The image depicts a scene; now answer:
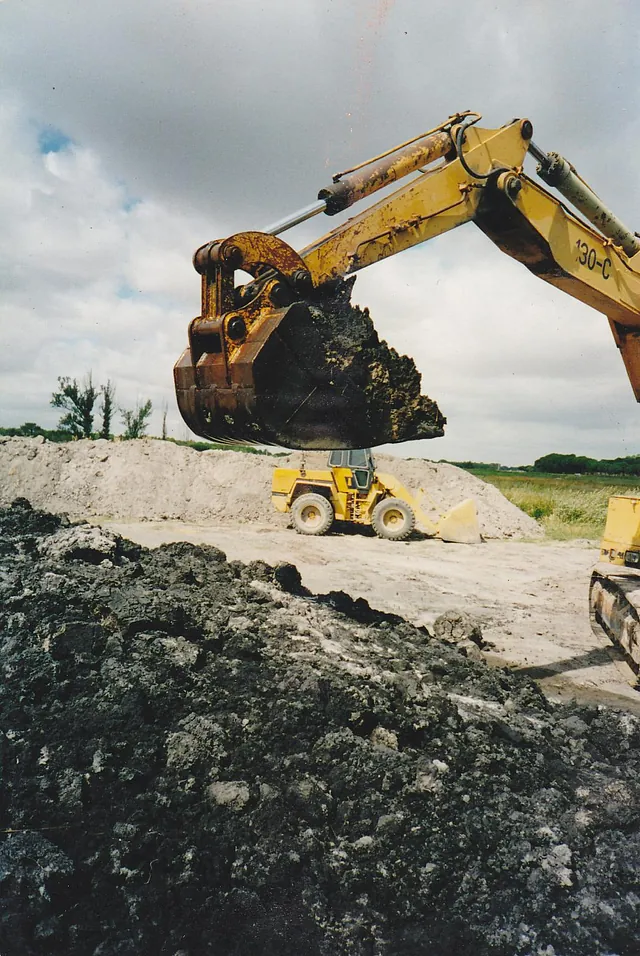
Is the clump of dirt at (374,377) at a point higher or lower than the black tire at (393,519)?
higher

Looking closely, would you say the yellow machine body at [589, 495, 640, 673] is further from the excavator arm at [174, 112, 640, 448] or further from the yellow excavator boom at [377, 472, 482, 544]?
the yellow excavator boom at [377, 472, 482, 544]

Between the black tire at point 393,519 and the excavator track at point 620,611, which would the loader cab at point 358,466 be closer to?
the black tire at point 393,519

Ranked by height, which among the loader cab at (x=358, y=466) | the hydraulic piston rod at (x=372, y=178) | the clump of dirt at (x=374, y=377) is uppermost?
the hydraulic piston rod at (x=372, y=178)

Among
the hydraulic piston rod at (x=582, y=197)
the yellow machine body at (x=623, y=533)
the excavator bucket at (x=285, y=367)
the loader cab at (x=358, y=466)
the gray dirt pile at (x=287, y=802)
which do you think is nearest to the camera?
the gray dirt pile at (x=287, y=802)

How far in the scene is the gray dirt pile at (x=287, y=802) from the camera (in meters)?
2.48

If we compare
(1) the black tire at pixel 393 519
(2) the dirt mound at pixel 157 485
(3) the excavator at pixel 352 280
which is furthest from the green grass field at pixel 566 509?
(3) the excavator at pixel 352 280

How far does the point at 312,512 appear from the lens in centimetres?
1497

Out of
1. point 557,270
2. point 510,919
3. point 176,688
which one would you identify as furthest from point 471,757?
point 557,270

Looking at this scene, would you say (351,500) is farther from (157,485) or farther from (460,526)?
(157,485)

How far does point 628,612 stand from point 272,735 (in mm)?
4723

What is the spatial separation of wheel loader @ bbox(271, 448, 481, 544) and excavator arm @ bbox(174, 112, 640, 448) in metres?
9.75

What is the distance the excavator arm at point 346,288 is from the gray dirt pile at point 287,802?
157 centimetres

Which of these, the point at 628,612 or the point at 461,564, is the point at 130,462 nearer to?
the point at 461,564

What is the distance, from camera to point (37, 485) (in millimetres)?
20188
